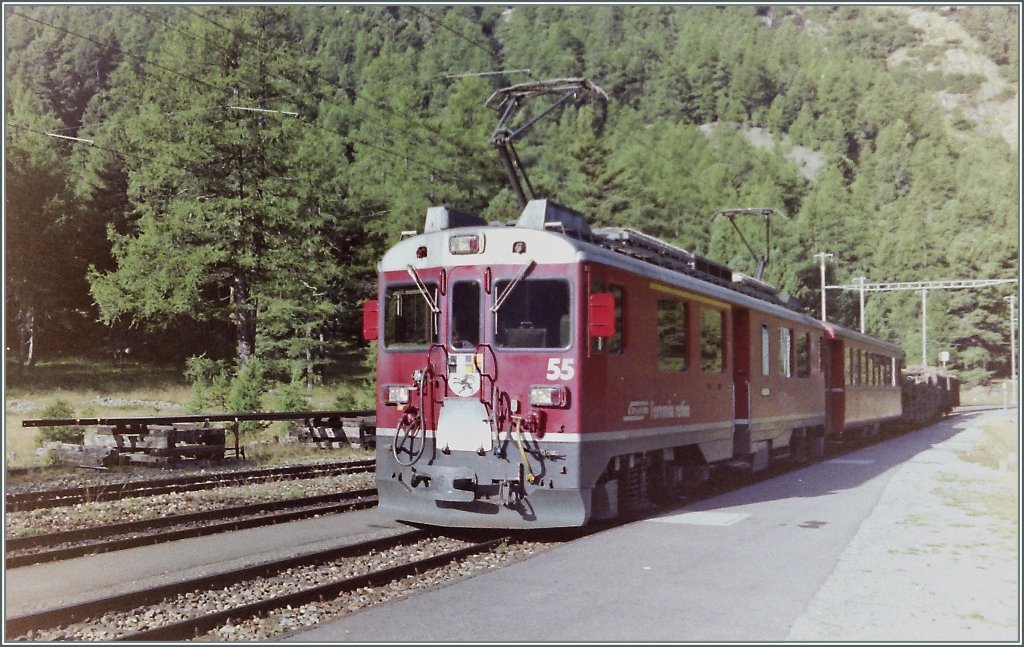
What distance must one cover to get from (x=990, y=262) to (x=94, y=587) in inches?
2104

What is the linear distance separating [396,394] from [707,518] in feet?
13.2

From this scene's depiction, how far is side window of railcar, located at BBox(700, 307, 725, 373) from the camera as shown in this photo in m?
13.0

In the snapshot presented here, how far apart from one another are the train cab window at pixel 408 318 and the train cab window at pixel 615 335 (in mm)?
1822

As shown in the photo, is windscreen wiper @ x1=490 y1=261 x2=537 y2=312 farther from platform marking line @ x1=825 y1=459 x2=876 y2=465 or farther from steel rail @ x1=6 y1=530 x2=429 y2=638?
platform marking line @ x1=825 y1=459 x2=876 y2=465

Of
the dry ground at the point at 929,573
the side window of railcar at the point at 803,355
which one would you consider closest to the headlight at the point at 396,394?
the dry ground at the point at 929,573

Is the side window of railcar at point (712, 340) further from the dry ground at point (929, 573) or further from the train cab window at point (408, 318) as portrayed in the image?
the train cab window at point (408, 318)

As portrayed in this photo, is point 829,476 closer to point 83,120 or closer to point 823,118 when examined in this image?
point 83,120

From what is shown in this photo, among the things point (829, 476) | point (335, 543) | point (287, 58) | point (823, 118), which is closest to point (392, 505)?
point (335, 543)

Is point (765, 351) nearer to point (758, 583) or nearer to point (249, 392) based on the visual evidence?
point (758, 583)

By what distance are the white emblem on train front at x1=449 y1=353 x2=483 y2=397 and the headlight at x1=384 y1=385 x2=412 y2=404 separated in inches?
22.6

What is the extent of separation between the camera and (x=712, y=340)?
44.0 ft

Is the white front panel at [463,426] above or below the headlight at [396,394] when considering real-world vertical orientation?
below

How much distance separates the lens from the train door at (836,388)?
21.2m

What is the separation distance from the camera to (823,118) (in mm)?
140250
